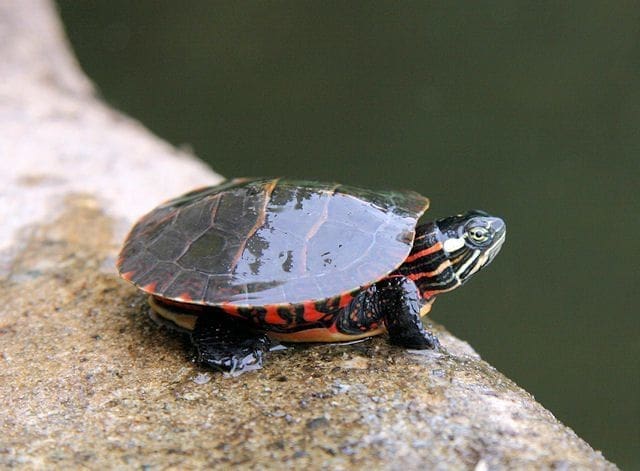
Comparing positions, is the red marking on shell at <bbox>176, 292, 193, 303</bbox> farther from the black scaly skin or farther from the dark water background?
the dark water background

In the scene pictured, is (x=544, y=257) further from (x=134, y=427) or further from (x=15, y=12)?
(x=15, y=12)

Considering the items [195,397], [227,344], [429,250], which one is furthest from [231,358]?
[429,250]

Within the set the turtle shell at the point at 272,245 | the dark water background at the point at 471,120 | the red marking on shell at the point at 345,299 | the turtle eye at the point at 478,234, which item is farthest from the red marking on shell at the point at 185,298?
the dark water background at the point at 471,120

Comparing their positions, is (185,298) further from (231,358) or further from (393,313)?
(393,313)

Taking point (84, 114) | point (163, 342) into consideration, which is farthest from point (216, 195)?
point (84, 114)

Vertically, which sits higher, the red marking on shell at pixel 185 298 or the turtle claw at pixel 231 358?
the red marking on shell at pixel 185 298

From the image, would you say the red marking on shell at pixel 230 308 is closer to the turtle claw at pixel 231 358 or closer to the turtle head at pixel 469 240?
the turtle claw at pixel 231 358
